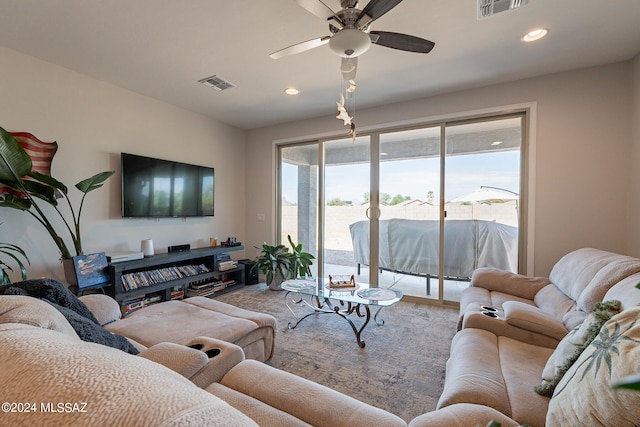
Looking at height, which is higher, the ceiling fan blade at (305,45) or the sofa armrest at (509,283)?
the ceiling fan blade at (305,45)

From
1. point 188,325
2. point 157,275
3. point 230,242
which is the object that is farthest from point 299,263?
point 188,325

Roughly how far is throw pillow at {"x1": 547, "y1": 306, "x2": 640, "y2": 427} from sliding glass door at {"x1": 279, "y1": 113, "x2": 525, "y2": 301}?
268 cm

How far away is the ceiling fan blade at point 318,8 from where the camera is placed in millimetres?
1534

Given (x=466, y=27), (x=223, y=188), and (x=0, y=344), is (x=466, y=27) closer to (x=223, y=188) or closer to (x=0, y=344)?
(x=0, y=344)

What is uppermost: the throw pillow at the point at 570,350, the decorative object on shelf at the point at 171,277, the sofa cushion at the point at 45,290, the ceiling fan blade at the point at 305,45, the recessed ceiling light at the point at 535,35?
the recessed ceiling light at the point at 535,35

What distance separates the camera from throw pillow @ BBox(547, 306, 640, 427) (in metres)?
0.61

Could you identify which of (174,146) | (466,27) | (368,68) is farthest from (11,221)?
(466,27)

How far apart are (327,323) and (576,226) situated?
2.77 metres

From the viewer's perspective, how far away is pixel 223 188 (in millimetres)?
4566

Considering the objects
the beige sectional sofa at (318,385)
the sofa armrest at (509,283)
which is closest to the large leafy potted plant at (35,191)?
the beige sectional sofa at (318,385)

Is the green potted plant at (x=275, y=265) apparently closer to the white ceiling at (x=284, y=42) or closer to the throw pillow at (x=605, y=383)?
the white ceiling at (x=284, y=42)

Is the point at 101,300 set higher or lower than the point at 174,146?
lower

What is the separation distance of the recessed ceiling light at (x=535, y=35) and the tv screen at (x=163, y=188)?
157 inches

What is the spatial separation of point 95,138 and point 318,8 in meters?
2.89
